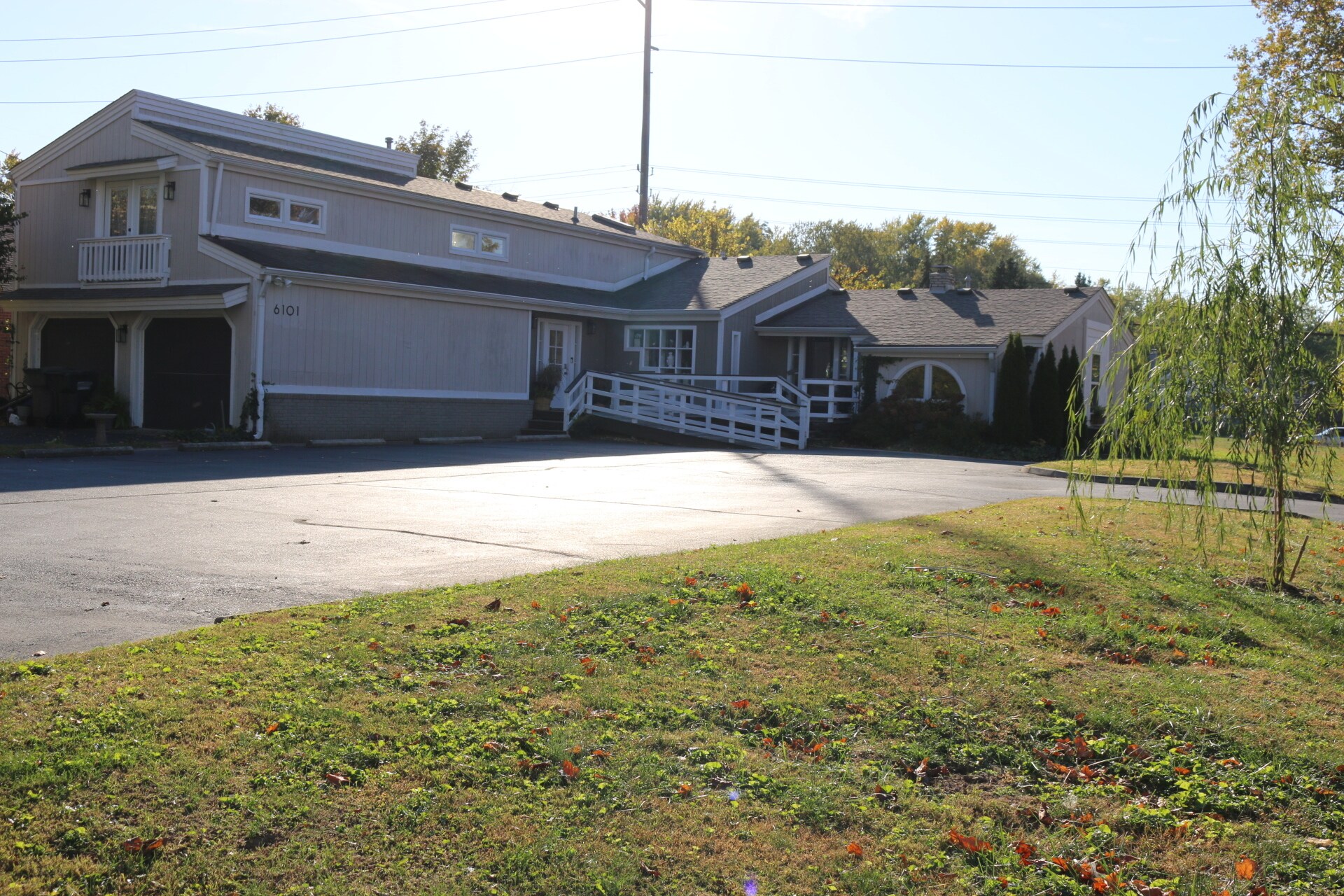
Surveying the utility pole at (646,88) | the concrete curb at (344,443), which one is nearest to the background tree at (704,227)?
the utility pole at (646,88)

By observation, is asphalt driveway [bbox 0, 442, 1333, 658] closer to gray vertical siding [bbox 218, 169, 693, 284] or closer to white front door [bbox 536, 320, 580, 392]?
gray vertical siding [bbox 218, 169, 693, 284]

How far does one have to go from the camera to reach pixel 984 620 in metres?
7.38

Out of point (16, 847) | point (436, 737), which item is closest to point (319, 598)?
point (436, 737)

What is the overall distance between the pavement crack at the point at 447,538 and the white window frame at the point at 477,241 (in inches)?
772

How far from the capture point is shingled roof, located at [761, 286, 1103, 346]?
3161cm

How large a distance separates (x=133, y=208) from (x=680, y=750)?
2474cm

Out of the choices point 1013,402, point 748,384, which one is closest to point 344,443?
point 748,384

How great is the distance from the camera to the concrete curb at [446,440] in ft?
81.8

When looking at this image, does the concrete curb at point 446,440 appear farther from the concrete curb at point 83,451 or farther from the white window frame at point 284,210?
the concrete curb at point 83,451

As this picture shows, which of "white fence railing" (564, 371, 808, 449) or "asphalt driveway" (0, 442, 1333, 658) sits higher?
"white fence railing" (564, 371, 808, 449)

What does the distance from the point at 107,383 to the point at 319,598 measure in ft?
66.6

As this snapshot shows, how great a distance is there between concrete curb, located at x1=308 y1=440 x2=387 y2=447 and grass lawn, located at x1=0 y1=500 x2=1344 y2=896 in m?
16.2

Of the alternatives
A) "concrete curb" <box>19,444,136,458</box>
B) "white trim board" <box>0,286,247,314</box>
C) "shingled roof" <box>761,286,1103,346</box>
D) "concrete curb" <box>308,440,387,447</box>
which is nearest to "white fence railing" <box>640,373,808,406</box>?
"shingled roof" <box>761,286,1103,346</box>

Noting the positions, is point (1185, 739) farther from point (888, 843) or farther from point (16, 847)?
point (16, 847)
